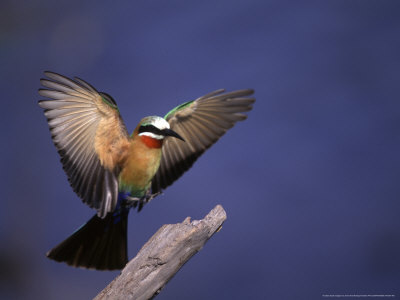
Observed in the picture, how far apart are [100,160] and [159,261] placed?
42 cm

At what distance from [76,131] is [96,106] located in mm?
89

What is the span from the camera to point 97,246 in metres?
1.36

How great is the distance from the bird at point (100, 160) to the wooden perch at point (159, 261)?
11.2 inches

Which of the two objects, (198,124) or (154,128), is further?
(198,124)

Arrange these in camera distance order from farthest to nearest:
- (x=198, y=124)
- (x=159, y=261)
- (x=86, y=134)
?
(x=198, y=124) → (x=86, y=134) → (x=159, y=261)

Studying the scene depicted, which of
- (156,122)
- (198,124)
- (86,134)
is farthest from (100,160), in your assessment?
(198,124)

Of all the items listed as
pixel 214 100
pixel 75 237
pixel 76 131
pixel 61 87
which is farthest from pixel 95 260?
pixel 214 100

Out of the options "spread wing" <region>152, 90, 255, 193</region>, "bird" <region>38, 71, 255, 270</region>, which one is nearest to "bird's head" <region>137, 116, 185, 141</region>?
"bird" <region>38, 71, 255, 270</region>

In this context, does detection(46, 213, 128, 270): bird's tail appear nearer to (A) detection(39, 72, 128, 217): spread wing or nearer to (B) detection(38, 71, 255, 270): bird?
(B) detection(38, 71, 255, 270): bird

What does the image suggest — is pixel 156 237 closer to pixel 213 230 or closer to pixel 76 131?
pixel 213 230

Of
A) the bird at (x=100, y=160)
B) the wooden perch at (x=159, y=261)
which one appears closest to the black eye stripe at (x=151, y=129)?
the bird at (x=100, y=160)

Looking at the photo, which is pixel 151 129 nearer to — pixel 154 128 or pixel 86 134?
pixel 154 128

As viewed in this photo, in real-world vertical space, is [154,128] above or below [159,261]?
above

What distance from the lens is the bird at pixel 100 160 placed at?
1.25 meters
